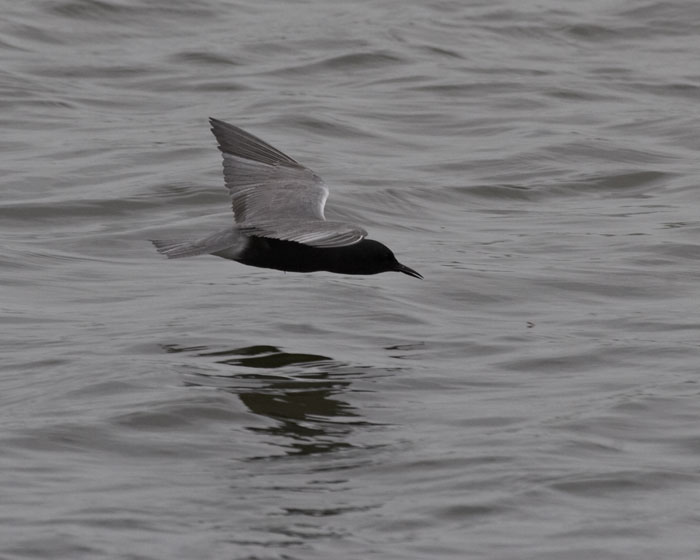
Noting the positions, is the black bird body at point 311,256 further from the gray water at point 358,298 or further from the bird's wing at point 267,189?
the gray water at point 358,298

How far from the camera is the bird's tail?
25.7ft

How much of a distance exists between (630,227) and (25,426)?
6.04 m

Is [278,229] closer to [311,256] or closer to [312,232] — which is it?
[312,232]

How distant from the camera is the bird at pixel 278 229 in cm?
764

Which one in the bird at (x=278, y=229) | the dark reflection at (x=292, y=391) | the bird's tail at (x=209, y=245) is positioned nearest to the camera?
the dark reflection at (x=292, y=391)

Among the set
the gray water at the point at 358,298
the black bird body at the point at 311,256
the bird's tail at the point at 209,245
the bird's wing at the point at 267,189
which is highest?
the bird's wing at the point at 267,189

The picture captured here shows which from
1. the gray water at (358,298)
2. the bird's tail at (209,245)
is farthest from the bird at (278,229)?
the gray water at (358,298)

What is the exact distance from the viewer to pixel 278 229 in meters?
7.70

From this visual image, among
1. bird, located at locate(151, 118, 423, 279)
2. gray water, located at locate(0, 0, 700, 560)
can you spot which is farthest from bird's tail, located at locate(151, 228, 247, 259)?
gray water, located at locate(0, 0, 700, 560)

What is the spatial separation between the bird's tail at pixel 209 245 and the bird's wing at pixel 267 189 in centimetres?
8

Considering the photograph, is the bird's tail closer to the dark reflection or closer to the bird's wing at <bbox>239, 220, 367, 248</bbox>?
the bird's wing at <bbox>239, 220, 367, 248</bbox>

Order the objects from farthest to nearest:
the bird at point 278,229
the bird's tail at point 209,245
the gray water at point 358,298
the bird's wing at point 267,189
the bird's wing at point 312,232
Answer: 1. the bird's wing at point 267,189
2. the bird's tail at point 209,245
3. the bird at point 278,229
4. the bird's wing at point 312,232
5. the gray water at point 358,298

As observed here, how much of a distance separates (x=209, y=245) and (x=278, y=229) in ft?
1.44

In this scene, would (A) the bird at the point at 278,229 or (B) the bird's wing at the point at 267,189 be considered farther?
(B) the bird's wing at the point at 267,189
